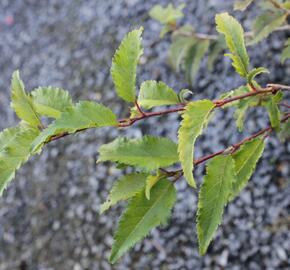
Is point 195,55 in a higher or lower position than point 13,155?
lower

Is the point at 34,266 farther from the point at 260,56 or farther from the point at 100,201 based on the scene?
the point at 260,56

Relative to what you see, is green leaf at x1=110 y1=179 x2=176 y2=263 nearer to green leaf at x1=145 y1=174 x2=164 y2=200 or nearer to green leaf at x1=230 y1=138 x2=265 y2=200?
green leaf at x1=145 y1=174 x2=164 y2=200

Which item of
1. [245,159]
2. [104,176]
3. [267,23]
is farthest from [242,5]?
[104,176]

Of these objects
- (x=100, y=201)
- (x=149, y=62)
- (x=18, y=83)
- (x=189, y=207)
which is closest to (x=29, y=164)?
(x=100, y=201)

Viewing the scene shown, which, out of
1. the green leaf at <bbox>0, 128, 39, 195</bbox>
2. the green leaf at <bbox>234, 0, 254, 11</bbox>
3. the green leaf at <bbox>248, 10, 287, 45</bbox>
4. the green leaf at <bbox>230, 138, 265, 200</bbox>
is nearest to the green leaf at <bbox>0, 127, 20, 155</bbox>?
the green leaf at <bbox>0, 128, 39, 195</bbox>

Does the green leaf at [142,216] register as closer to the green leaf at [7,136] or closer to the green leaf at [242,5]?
the green leaf at [7,136]

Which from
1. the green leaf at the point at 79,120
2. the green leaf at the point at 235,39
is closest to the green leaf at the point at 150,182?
the green leaf at the point at 79,120

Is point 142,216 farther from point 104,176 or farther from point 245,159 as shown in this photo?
point 104,176
